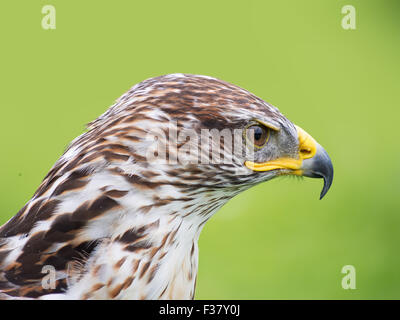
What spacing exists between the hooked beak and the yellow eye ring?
8 cm

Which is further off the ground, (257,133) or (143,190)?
(257,133)

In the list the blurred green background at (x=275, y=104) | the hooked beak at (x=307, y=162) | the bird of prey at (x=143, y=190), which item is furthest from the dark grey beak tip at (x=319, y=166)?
the blurred green background at (x=275, y=104)

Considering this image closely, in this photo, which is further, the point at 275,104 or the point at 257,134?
→ the point at 275,104

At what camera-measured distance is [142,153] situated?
2117 mm

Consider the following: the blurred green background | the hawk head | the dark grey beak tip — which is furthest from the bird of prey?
the blurred green background

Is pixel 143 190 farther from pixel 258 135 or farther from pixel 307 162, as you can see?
pixel 307 162

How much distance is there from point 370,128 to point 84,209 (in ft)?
18.3

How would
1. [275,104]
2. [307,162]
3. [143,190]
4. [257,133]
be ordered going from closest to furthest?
[143,190] < [257,133] < [307,162] < [275,104]

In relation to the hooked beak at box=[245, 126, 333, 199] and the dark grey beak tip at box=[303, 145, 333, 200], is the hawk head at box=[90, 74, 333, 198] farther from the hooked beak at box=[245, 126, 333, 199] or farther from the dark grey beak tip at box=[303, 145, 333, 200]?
the dark grey beak tip at box=[303, 145, 333, 200]

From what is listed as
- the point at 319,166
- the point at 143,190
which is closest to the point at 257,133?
the point at 319,166

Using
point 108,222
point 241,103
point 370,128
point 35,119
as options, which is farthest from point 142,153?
point 370,128

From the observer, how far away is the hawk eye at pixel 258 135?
226cm

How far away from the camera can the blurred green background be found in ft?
18.4

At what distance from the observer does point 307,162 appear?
2.46 m
